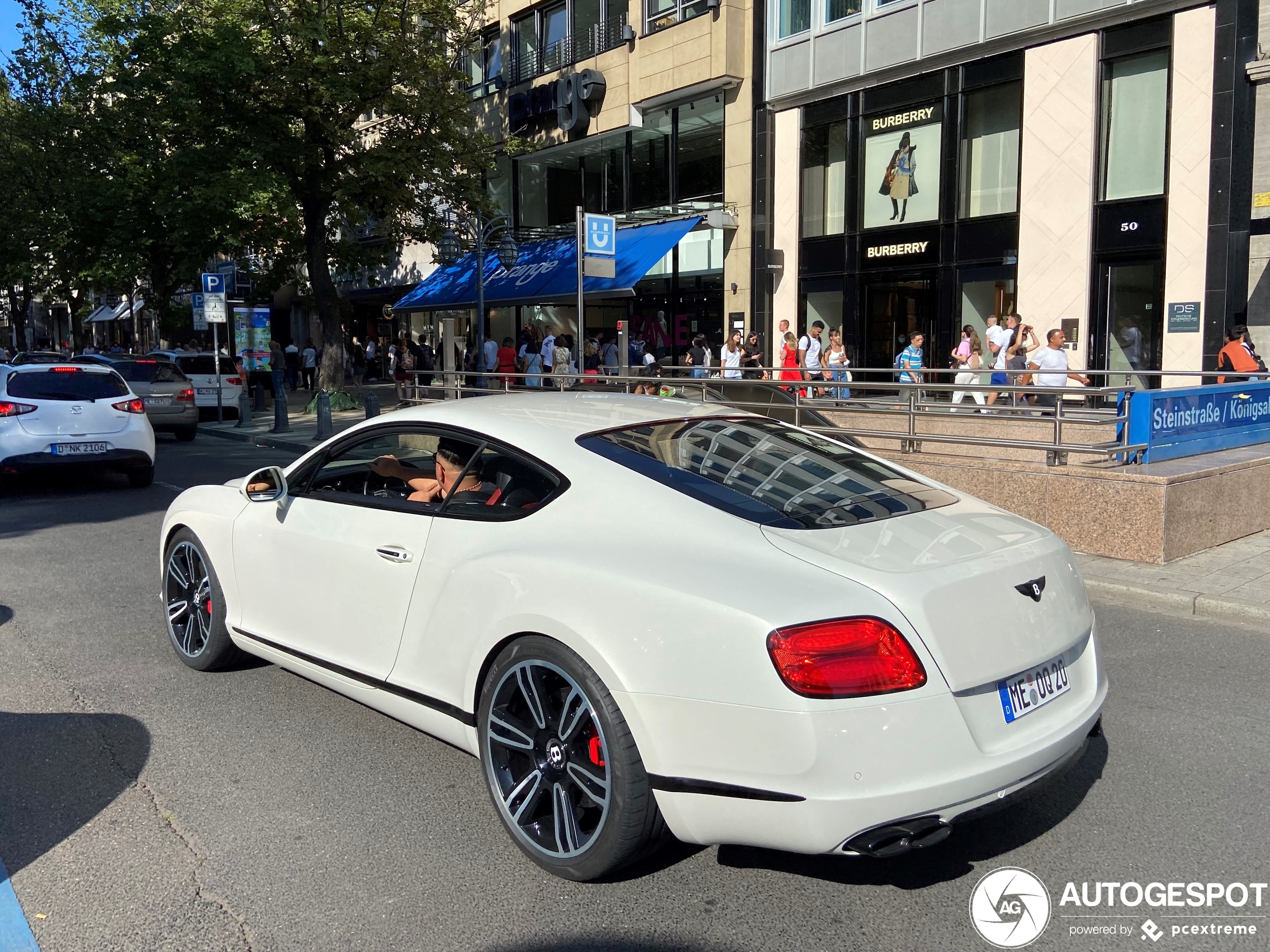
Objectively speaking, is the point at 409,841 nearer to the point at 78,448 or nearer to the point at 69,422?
the point at 78,448

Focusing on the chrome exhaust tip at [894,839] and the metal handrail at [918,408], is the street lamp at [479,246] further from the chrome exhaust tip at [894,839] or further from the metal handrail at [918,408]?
the chrome exhaust tip at [894,839]

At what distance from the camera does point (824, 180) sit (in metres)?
23.2

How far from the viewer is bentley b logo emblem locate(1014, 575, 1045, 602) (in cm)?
324

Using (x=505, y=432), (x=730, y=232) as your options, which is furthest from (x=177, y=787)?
(x=730, y=232)

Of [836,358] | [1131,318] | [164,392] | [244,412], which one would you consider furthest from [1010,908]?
[244,412]

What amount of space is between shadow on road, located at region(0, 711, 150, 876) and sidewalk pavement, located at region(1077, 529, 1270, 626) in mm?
5937

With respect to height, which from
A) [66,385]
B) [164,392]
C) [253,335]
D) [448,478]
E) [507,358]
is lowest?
[448,478]

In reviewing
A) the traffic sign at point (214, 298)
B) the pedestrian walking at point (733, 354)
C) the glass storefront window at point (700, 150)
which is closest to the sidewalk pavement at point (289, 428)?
the traffic sign at point (214, 298)

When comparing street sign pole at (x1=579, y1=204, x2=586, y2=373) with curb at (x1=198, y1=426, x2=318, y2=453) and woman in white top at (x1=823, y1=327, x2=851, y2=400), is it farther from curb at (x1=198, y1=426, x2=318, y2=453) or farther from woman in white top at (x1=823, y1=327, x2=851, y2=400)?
woman in white top at (x1=823, y1=327, x2=851, y2=400)

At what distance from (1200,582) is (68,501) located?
11198 millimetres

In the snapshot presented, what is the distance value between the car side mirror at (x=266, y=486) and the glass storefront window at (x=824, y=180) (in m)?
19.6

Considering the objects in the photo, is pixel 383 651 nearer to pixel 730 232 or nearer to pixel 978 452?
pixel 978 452

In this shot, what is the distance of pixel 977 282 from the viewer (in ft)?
65.9

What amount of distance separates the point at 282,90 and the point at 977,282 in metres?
14.3
